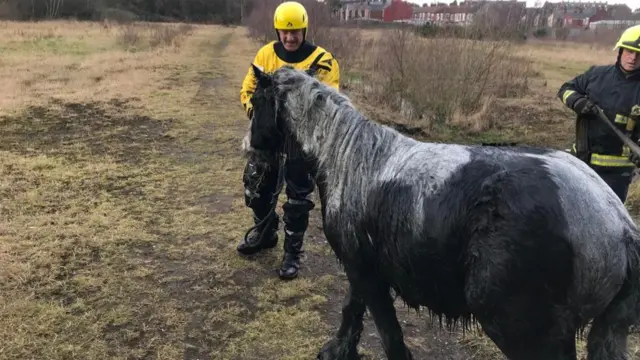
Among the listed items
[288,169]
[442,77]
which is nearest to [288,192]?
[288,169]

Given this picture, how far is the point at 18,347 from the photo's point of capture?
11.4 feet

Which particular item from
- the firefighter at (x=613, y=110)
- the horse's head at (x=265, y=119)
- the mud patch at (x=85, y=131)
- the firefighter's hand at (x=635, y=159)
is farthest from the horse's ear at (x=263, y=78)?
the mud patch at (x=85, y=131)

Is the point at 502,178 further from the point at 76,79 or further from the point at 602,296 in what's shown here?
the point at 76,79

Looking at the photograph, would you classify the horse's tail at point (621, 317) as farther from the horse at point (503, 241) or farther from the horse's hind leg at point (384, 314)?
the horse's hind leg at point (384, 314)

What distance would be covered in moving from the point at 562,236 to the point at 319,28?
19.7 meters

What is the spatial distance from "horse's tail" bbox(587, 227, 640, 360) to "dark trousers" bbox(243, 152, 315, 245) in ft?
8.04

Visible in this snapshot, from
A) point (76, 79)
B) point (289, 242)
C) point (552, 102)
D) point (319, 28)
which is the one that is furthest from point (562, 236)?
point (319, 28)

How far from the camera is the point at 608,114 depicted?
4066mm

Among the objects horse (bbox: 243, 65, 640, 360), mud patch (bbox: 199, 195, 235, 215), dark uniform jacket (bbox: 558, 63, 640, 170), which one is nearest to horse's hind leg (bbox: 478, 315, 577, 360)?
horse (bbox: 243, 65, 640, 360)

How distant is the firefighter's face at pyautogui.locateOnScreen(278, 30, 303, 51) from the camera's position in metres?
4.11

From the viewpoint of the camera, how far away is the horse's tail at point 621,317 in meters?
2.18

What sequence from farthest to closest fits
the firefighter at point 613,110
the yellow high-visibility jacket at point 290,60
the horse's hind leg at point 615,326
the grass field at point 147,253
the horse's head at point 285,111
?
the yellow high-visibility jacket at point 290,60
the firefighter at point 613,110
the grass field at point 147,253
the horse's head at point 285,111
the horse's hind leg at point 615,326

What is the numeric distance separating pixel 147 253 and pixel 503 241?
3931 mm

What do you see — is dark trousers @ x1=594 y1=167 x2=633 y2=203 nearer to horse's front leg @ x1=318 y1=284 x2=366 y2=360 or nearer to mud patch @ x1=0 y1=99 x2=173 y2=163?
horse's front leg @ x1=318 y1=284 x2=366 y2=360
